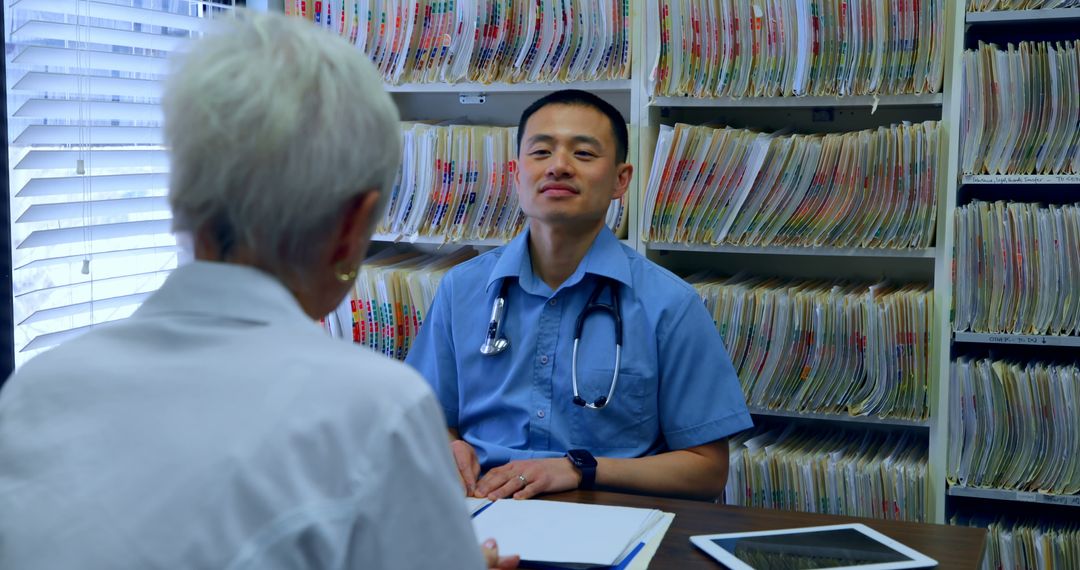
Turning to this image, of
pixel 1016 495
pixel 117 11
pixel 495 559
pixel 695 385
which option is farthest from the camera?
pixel 117 11

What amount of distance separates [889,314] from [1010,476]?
46 cm

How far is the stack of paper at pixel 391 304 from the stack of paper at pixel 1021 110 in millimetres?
1361

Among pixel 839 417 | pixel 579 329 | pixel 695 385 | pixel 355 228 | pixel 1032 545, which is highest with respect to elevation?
pixel 355 228

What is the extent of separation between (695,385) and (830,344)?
66 centimetres

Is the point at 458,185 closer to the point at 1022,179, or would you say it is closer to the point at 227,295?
the point at 1022,179

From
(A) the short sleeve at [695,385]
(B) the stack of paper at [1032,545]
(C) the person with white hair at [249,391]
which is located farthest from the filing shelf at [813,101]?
(C) the person with white hair at [249,391]

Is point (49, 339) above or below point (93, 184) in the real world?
below

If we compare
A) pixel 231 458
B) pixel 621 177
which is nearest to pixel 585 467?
pixel 621 177

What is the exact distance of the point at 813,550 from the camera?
1377 mm

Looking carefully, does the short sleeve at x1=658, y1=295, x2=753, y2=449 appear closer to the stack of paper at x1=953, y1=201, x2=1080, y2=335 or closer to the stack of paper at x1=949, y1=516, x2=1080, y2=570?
the stack of paper at x1=953, y1=201, x2=1080, y2=335

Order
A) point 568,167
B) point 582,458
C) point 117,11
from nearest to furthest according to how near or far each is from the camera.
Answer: point 582,458 < point 568,167 < point 117,11

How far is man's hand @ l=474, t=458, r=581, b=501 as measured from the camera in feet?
5.42

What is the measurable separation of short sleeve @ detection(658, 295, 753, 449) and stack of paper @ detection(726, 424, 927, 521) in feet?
2.06

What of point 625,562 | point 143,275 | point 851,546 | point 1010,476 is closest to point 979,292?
point 1010,476
